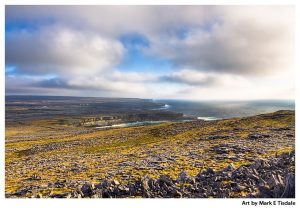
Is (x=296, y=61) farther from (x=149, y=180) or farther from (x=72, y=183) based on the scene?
(x=72, y=183)

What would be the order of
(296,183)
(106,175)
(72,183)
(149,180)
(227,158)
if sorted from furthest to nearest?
1. (227,158)
2. (106,175)
3. (72,183)
4. (149,180)
5. (296,183)

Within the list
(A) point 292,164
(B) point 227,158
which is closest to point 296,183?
(A) point 292,164

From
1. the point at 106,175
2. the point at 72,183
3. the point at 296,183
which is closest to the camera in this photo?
the point at 296,183

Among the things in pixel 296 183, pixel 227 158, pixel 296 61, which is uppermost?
pixel 296 61

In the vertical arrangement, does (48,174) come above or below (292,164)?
below

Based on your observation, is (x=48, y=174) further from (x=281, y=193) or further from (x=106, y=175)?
(x=281, y=193)

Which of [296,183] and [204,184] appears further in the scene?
[204,184]
